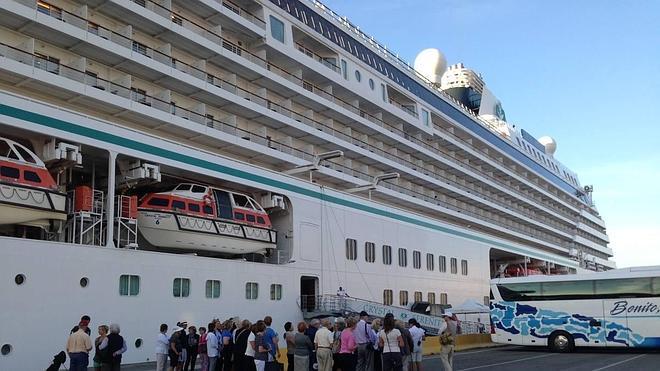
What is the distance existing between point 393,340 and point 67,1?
1489 centimetres

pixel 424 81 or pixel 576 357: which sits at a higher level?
pixel 424 81

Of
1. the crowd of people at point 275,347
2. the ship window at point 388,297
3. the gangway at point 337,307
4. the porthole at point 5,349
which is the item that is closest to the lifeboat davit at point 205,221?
the gangway at point 337,307

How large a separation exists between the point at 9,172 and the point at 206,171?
6758 mm

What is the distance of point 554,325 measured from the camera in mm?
24812

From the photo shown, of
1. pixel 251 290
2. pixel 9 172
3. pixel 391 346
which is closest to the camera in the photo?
pixel 391 346

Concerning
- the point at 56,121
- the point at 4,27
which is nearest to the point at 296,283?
the point at 56,121

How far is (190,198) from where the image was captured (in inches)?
825

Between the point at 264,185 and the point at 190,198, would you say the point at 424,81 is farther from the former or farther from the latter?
the point at 190,198

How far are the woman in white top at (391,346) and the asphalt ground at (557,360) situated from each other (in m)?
5.47

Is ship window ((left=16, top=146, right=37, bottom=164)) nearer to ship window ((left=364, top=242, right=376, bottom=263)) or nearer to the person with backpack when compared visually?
the person with backpack

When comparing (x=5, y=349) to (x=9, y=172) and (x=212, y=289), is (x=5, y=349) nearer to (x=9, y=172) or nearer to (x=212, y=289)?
(x=9, y=172)

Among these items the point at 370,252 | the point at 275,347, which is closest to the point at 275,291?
the point at 370,252

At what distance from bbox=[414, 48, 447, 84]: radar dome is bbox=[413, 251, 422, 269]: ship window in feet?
68.3

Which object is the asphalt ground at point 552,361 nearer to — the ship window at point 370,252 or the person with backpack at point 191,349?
the person with backpack at point 191,349
